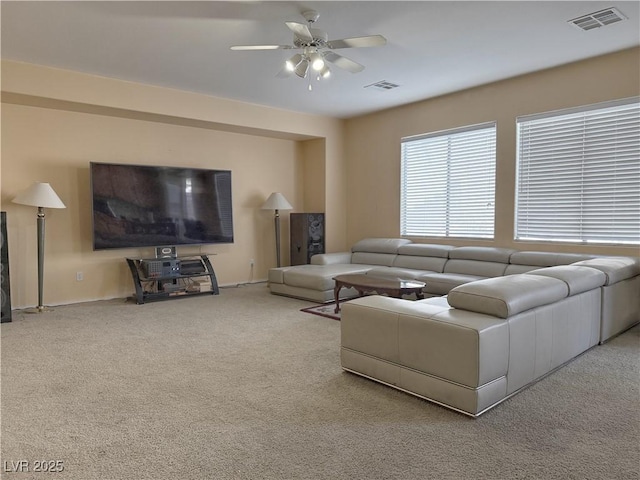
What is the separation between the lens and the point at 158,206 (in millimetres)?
5848

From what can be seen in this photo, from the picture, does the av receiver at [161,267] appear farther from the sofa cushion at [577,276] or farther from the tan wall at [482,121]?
the sofa cushion at [577,276]

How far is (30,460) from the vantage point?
1996mm

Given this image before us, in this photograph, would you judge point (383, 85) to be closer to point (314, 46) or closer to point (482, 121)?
point (482, 121)

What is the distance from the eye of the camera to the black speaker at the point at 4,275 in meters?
4.49

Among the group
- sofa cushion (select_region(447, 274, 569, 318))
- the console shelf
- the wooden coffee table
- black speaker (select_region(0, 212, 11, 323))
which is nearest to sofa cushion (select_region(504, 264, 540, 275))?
the wooden coffee table

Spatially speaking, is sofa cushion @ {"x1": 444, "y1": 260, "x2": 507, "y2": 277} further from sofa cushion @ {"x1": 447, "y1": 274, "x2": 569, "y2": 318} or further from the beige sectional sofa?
sofa cushion @ {"x1": 447, "y1": 274, "x2": 569, "y2": 318}

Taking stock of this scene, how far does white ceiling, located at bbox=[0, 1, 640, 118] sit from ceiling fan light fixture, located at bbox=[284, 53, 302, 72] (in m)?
0.29

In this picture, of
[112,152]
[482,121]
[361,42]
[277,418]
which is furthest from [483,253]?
[112,152]

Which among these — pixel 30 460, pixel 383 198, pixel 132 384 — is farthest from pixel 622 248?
pixel 30 460

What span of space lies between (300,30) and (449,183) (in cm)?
368

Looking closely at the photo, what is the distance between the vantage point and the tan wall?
15.1 ft

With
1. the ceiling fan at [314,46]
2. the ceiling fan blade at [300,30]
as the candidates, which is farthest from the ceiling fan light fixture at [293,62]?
the ceiling fan blade at [300,30]

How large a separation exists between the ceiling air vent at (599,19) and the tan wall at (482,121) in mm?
932

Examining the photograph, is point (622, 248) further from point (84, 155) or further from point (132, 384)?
point (84, 155)
